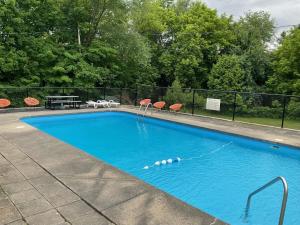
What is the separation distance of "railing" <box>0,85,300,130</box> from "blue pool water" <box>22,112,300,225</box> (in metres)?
2.93

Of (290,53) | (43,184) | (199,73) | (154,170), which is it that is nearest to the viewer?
(43,184)

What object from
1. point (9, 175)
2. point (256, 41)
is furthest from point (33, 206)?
point (256, 41)

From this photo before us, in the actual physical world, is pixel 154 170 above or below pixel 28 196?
below

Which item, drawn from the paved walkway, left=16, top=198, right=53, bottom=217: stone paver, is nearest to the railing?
the paved walkway

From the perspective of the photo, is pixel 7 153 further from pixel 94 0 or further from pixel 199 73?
pixel 199 73

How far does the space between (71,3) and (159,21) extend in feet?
24.1

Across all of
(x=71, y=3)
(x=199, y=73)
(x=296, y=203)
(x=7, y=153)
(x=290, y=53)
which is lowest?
(x=296, y=203)

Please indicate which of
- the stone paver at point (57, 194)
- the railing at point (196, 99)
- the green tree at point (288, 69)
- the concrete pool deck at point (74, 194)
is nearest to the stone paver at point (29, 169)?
the concrete pool deck at point (74, 194)

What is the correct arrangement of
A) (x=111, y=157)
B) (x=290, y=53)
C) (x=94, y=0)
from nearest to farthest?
(x=111, y=157)
(x=94, y=0)
(x=290, y=53)

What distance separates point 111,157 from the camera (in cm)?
643

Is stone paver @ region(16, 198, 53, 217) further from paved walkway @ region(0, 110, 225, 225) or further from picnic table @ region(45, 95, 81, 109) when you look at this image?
picnic table @ region(45, 95, 81, 109)

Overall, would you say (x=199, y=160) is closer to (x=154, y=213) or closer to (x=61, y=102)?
(x=154, y=213)

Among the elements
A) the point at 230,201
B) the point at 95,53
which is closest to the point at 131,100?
the point at 95,53

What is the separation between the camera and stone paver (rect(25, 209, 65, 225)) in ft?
8.80
